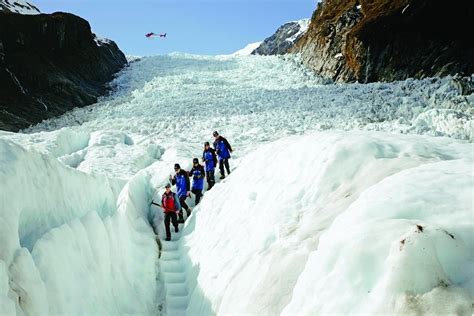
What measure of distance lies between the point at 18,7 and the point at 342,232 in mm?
47265

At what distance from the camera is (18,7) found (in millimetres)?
44906

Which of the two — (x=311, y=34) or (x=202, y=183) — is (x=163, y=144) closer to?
(x=202, y=183)

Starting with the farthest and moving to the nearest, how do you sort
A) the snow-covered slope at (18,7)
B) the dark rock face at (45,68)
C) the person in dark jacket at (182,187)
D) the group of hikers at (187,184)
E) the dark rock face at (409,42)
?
1. the snow-covered slope at (18,7)
2. the dark rock face at (45,68)
3. the dark rock face at (409,42)
4. the person in dark jacket at (182,187)
5. the group of hikers at (187,184)

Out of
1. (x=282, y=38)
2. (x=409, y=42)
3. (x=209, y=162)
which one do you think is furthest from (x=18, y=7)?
(x=282, y=38)

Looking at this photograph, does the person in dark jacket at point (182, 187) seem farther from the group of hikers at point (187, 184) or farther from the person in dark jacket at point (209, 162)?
the person in dark jacket at point (209, 162)

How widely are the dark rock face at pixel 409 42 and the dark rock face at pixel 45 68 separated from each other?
1969cm

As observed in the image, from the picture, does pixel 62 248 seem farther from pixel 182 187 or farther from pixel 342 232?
pixel 182 187

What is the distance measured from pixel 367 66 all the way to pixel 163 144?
15.4m

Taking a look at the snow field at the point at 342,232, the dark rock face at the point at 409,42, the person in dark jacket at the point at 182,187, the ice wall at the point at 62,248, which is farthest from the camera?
the dark rock face at the point at 409,42

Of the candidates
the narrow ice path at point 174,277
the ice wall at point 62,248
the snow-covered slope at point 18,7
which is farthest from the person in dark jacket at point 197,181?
the snow-covered slope at point 18,7

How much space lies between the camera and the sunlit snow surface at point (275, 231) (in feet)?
14.8

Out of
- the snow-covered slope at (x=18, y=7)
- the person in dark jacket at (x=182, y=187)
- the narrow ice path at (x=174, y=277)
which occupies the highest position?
the snow-covered slope at (x=18, y=7)

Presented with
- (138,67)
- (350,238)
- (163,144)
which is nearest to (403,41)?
(163,144)

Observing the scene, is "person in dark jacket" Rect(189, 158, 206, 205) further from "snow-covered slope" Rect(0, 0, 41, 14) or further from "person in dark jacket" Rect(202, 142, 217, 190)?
"snow-covered slope" Rect(0, 0, 41, 14)
